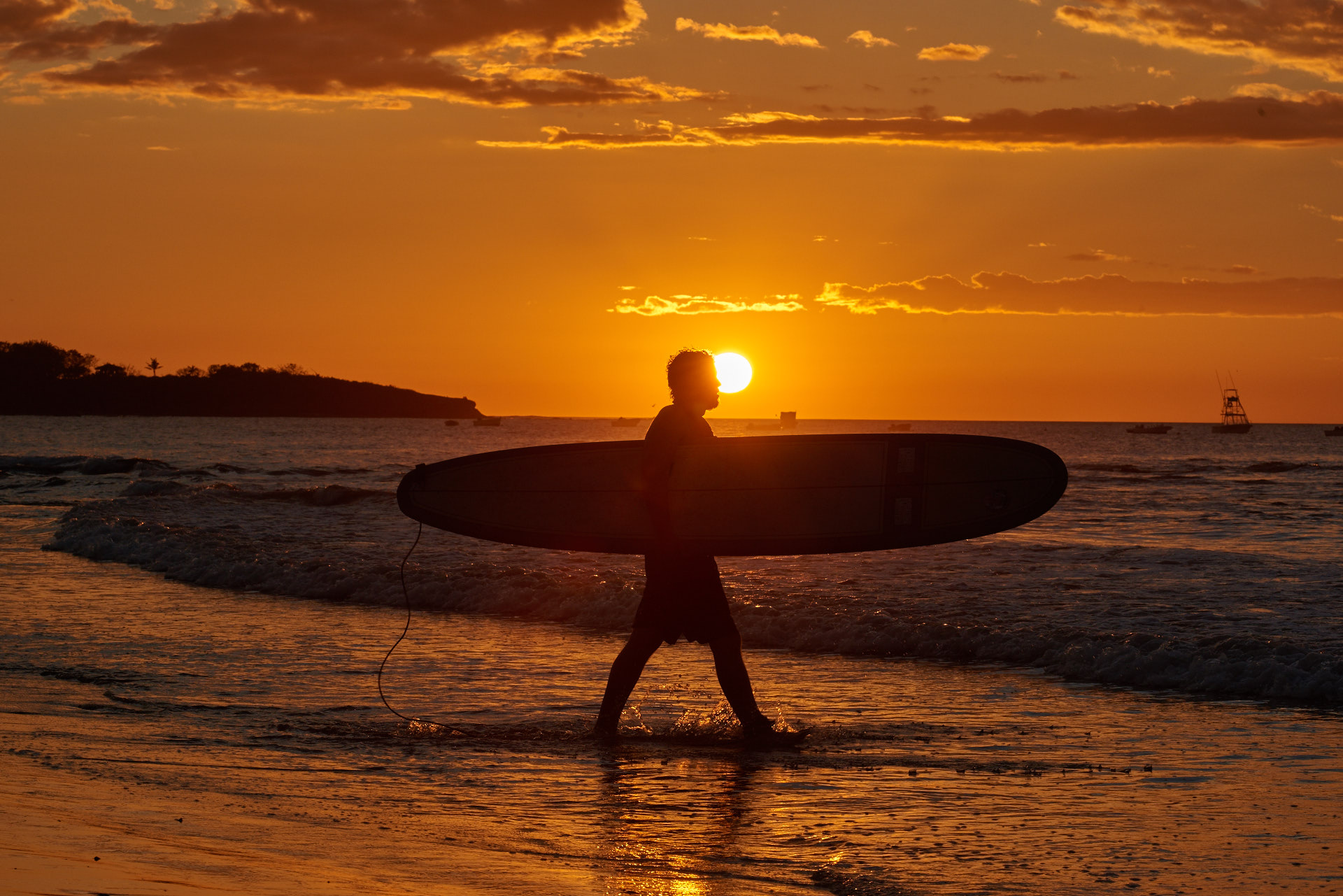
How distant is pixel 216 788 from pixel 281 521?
57.7 ft

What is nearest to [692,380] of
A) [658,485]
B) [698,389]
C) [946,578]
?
[698,389]

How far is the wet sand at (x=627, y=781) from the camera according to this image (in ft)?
12.6

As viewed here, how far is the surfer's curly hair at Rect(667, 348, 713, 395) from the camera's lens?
5.82 metres

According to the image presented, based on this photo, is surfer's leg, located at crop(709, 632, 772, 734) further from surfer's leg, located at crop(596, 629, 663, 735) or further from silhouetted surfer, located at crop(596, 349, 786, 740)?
surfer's leg, located at crop(596, 629, 663, 735)

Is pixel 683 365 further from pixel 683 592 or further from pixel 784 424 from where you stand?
pixel 784 424

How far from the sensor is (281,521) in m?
21.6

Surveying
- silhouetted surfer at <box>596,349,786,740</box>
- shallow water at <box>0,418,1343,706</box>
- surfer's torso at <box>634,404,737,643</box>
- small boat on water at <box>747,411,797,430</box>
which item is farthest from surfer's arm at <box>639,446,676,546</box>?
small boat on water at <box>747,411,797,430</box>

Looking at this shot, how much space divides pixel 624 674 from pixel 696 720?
0.78 m

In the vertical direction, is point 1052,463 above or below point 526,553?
above

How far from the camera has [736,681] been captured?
5895 millimetres

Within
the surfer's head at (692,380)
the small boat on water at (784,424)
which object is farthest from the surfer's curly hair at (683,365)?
the small boat on water at (784,424)

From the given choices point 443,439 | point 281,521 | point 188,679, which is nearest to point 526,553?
point 281,521

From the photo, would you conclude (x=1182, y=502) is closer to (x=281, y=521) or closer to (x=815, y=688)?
(x=281, y=521)

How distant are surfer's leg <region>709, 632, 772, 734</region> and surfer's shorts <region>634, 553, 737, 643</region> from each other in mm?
55
